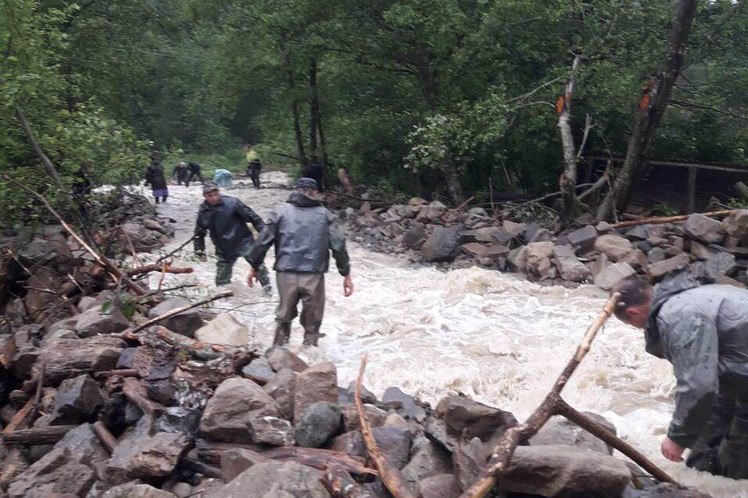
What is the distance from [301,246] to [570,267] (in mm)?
5932

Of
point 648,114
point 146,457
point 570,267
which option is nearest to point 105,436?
point 146,457

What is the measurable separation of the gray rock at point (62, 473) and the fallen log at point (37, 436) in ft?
0.89

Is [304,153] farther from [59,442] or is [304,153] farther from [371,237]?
[59,442]

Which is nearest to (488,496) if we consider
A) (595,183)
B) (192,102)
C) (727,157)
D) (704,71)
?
(595,183)

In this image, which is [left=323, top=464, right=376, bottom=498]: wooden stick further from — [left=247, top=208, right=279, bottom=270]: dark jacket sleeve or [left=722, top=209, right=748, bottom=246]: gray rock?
[left=722, top=209, right=748, bottom=246]: gray rock

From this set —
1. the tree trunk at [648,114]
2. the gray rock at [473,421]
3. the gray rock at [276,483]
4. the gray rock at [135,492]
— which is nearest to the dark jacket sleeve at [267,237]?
the gray rock at [473,421]

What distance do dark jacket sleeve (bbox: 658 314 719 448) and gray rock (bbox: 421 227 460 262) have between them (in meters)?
9.65

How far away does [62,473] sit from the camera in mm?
4520

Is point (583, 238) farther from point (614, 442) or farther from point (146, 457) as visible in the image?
point (146, 457)

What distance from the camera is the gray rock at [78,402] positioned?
202 inches

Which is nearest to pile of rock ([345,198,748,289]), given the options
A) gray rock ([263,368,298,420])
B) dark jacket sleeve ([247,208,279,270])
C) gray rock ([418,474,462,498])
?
dark jacket sleeve ([247,208,279,270])

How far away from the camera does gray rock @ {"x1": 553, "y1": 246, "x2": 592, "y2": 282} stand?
38.0 ft

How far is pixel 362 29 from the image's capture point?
17516 mm

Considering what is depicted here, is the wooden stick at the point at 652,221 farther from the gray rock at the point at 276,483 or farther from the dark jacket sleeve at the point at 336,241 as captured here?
the gray rock at the point at 276,483
